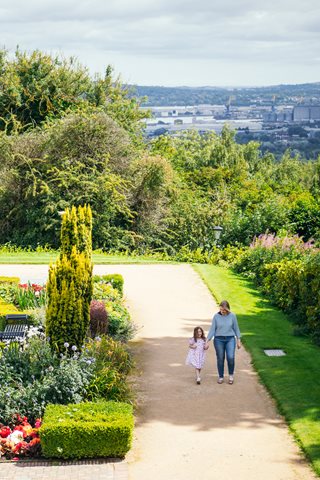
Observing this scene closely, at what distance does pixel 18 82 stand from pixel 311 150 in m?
123

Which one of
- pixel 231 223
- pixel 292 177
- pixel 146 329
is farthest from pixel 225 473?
pixel 292 177

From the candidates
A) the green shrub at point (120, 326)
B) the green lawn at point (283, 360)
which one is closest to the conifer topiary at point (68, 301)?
the green shrub at point (120, 326)

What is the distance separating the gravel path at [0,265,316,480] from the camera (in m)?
9.93

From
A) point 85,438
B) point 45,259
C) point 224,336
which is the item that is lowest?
point 45,259

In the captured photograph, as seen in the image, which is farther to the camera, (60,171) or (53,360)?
(60,171)

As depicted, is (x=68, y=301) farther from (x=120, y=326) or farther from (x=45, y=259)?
(x=45, y=259)

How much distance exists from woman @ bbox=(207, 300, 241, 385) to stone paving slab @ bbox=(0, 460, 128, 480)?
355cm

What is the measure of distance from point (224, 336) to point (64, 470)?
426 cm

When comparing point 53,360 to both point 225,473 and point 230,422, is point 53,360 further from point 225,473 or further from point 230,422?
point 225,473

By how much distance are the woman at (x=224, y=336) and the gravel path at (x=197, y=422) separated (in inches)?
12.8

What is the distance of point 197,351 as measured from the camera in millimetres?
13398

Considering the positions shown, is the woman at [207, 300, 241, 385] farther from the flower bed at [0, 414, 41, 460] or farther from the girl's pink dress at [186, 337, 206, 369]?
the flower bed at [0, 414, 41, 460]

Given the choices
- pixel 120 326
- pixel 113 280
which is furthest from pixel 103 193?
pixel 120 326

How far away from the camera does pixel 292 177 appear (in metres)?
77.9
